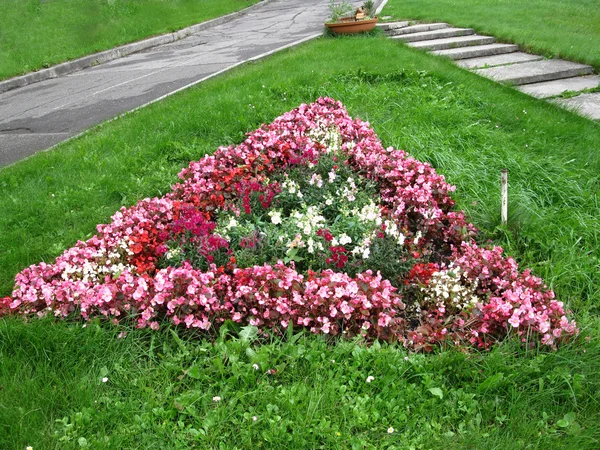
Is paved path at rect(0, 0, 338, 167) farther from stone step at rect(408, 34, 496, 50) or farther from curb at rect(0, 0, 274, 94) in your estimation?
stone step at rect(408, 34, 496, 50)

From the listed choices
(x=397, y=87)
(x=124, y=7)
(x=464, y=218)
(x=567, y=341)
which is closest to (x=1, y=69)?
(x=124, y=7)

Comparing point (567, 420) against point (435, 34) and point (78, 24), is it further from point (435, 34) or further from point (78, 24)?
point (78, 24)

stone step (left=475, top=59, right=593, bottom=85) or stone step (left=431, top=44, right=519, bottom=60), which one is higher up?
stone step (left=431, top=44, right=519, bottom=60)

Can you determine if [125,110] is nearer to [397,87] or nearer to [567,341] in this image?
[397,87]

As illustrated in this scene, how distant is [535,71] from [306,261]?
251 inches

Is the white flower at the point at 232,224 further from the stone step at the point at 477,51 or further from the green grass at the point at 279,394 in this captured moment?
the stone step at the point at 477,51

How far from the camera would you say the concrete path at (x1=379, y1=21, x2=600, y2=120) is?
287 inches

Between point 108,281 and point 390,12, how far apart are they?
39.2 feet

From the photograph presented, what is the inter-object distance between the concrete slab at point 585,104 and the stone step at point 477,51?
8.76 ft

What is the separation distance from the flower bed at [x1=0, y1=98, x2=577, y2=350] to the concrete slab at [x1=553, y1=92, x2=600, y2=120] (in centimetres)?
323

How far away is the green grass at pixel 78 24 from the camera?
1255 cm

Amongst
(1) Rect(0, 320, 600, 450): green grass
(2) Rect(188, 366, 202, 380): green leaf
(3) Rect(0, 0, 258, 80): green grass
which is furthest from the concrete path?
(3) Rect(0, 0, 258, 80): green grass

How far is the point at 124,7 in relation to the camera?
1733 centimetres

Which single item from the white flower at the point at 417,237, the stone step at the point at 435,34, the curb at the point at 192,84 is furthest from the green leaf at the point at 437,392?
the stone step at the point at 435,34
